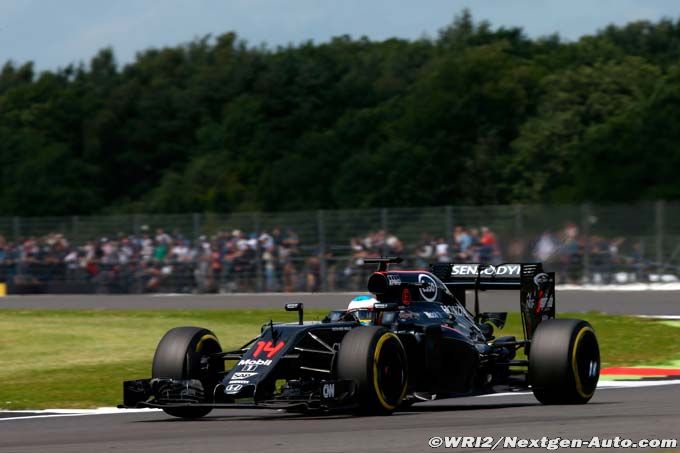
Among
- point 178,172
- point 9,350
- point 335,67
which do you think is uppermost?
point 335,67

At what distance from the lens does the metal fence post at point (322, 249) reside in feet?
119

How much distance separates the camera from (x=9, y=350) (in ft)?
69.9

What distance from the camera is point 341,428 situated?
1103cm

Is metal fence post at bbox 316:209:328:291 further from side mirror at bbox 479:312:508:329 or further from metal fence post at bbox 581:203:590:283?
side mirror at bbox 479:312:508:329

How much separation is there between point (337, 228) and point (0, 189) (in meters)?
50.0

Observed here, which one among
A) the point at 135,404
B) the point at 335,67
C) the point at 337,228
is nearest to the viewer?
the point at 135,404

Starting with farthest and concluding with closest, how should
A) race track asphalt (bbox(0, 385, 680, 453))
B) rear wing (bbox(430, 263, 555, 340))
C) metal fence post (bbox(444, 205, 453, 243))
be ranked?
metal fence post (bbox(444, 205, 453, 243))
rear wing (bbox(430, 263, 555, 340))
race track asphalt (bbox(0, 385, 680, 453))

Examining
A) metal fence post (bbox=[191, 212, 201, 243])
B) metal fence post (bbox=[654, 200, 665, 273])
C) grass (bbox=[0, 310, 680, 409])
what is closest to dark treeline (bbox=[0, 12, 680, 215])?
metal fence post (bbox=[654, 200, 665, 273])

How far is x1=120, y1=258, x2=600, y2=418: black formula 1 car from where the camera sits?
11.9 meters

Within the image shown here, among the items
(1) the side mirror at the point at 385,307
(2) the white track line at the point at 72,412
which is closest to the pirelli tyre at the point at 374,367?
(1) the side mirror at the point at 385,307

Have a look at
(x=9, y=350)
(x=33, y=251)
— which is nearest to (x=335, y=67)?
(x=33, y=251)

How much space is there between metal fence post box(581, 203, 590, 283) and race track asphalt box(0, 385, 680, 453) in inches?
812

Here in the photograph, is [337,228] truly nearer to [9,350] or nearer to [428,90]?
[9,350]

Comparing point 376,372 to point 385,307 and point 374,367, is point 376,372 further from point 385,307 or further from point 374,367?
point 385,307
